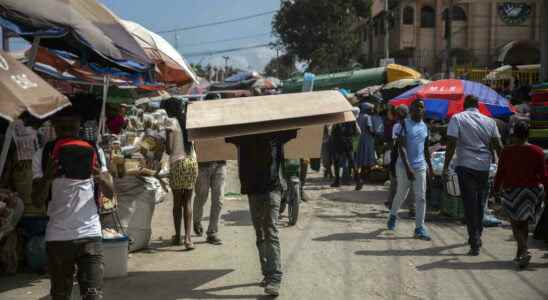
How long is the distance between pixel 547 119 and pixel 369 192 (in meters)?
4.60

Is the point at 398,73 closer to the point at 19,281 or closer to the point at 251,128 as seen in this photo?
the point at 251,128

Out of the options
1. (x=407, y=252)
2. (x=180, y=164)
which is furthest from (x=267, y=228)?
(x=407, y=252)

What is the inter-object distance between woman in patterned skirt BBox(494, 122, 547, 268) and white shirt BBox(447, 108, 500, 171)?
418mm

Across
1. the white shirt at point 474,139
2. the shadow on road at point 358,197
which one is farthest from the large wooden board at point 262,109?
the shadow on road at point 358,197

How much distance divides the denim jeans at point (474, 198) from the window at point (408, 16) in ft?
108

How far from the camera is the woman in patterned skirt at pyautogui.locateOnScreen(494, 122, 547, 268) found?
6.62 meters

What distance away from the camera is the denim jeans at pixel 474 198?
7.19 m

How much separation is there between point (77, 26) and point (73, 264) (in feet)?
7.39

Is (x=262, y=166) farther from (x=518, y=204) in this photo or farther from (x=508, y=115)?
(x=508, y=115)

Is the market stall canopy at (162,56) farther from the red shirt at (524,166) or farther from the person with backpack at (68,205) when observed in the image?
the red shirt at (524,166)

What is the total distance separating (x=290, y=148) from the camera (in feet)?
23.5

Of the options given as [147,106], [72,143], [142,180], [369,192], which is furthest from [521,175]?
[147,106]

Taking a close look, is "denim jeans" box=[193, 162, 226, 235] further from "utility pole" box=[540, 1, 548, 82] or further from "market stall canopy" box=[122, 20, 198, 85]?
"utility pole" box=[540, 1, 548, 82]

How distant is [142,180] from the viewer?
7.28 metres
